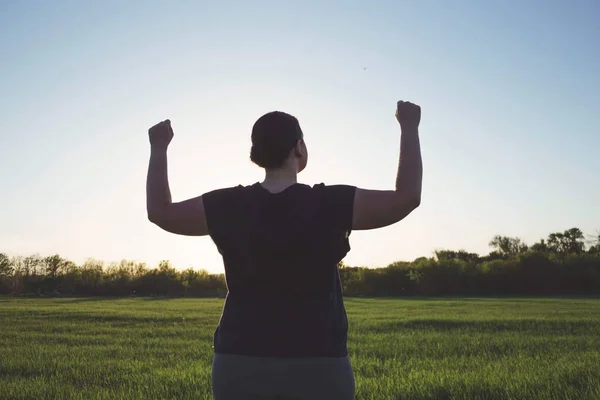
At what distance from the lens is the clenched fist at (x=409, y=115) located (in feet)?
7.51

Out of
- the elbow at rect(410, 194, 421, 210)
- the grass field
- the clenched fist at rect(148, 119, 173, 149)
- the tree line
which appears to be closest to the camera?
the elbow at rect(410, 194, 421, 210)

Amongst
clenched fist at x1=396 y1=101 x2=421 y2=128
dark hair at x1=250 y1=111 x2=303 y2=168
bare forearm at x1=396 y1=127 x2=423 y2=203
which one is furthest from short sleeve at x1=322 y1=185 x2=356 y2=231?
clenched fist at x1=396 y1=101 x2=421 y2=128

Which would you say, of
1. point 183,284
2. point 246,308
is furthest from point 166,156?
point 183,284

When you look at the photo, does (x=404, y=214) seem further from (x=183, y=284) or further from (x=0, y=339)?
(x=183, y=284)

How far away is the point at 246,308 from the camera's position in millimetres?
2100

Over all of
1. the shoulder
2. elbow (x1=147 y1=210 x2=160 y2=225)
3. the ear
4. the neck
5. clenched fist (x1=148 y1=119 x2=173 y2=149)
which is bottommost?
elbow (x1=147 y1=210 x2=160 y2=225)

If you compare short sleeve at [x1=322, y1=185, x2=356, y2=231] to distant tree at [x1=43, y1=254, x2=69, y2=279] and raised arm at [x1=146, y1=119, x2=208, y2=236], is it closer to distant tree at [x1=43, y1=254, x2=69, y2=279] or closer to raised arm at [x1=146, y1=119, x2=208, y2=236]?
raised arm at [x1=146, y1=119, x2=208, y2=236]

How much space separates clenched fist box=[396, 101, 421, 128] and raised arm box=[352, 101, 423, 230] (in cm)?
5

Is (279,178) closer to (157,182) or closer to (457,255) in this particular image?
(157,182)

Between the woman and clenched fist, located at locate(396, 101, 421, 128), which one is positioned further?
clenched fist, located at locate(396, 101, 421, 128)

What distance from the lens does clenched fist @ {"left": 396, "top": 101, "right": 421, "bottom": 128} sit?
229 cm

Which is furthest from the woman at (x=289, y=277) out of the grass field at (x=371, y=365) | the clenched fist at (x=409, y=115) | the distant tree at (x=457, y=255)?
the distant tree at (x=457, y=255)

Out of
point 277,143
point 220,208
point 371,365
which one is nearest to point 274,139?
point 277,143

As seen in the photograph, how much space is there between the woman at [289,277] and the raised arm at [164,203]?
0.06 feet
